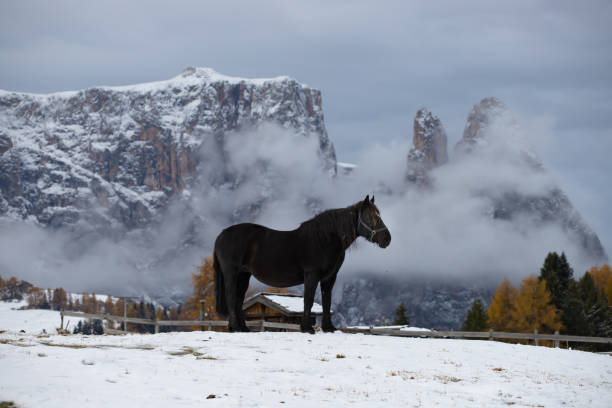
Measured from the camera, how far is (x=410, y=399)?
807 centimetres

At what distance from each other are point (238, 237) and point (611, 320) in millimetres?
46006

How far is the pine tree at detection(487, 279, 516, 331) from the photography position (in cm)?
5859

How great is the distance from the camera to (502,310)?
60156 millimetres

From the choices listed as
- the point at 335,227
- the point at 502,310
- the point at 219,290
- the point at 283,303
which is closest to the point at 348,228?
the point at 335,227

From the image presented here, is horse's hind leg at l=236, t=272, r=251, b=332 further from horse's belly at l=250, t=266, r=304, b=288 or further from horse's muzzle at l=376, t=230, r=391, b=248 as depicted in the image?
horse's muzzle at l=376, t=230, r=391, b=248

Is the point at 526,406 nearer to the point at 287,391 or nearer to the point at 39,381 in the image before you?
the point at 287,391

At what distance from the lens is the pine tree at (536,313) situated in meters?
51.9

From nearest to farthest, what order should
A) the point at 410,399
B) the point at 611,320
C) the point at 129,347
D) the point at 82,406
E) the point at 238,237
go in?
1. the point at 82,406
2. the point at 410,399
3. the point at 129,347
4. the point at 238,237
5. the point at 611,320

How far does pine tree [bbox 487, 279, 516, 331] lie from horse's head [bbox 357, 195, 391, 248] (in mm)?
47262

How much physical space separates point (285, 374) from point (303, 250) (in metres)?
5.20

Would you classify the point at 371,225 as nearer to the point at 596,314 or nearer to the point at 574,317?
the point at 574,317

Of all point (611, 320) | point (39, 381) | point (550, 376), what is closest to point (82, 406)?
point (39, 381)

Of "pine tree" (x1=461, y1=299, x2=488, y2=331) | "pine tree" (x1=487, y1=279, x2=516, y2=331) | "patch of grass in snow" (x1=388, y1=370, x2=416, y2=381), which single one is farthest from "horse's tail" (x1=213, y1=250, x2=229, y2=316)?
"pine tree" (x1=461, y1=299, x2=488, y2=331)

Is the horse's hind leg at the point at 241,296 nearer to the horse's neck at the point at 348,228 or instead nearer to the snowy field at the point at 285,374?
the snowy field at the point at 285,374
